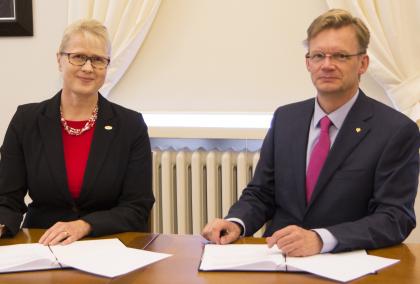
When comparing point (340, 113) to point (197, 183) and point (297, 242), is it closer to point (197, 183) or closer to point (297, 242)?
point (297, 242)

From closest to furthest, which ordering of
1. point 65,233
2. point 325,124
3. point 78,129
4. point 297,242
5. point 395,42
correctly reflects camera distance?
1. point 297,242
2. point 65,233
3. point 325,124
4. point 78,129
5. point 395,42

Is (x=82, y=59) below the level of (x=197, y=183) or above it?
above

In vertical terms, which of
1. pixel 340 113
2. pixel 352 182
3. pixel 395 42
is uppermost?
pixel 395 42

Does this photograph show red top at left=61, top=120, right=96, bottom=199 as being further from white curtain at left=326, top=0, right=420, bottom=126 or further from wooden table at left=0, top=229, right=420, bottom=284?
white curtain at left=326, top=0, right=420, bottom=126

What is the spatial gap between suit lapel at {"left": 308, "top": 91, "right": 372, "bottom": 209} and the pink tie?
0.17 ft

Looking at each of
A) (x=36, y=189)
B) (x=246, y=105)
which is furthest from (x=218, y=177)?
(x=36, y=189)

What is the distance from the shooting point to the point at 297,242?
62.0 inches

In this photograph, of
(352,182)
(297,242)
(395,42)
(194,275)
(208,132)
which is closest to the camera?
(194,275)

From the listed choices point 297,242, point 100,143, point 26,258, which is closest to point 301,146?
point 297,242

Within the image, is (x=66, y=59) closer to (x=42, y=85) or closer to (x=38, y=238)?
(x=38, y=238)

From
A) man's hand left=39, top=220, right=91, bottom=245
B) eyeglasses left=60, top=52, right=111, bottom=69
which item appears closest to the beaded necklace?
A: eyeglasses left=60, top=52, right=111, bottom=69

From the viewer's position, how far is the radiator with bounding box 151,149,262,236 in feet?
10.9

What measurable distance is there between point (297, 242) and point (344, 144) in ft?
1.77

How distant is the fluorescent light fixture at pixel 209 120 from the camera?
3275mm
